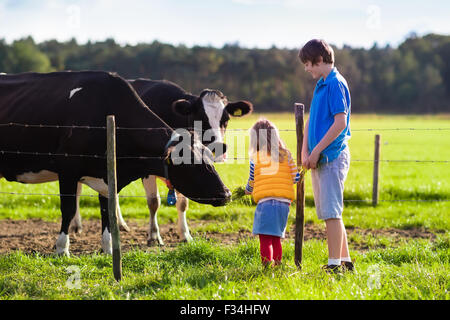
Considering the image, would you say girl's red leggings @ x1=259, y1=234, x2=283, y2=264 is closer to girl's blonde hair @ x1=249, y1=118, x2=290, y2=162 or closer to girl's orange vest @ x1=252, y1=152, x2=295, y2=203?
girl's orange vest @ x1=252, y1=152, x2=295, y2=203

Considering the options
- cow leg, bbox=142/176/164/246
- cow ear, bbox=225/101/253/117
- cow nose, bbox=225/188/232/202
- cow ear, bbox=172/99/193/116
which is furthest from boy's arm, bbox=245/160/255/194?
cow ear, bbox=225/101/253/117

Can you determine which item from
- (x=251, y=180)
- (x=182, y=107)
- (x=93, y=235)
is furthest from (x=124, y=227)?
(x=251, y=180)

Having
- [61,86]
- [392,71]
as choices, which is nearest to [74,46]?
[392,71]

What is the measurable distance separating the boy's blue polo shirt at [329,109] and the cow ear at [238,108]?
364 centimetres

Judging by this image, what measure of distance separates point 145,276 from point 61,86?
11.8ft

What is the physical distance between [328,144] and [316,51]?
35.6 inches

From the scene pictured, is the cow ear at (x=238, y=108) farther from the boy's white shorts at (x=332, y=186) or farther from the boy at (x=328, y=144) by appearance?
the boy's white shorts at (x=332, y=186)

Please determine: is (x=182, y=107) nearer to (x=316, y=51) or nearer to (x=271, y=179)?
(x=271, y=179)

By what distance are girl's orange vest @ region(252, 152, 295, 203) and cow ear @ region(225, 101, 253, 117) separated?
3401 millimetres

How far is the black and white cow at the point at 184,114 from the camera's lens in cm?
788

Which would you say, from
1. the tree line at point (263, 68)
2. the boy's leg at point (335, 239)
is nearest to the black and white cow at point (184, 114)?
the boy's leg at point (335, 239)

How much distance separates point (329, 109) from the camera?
491cm

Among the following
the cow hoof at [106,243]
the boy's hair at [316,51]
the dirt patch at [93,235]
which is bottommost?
the dirt patch at [93,235]

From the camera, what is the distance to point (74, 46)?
88000 mm
